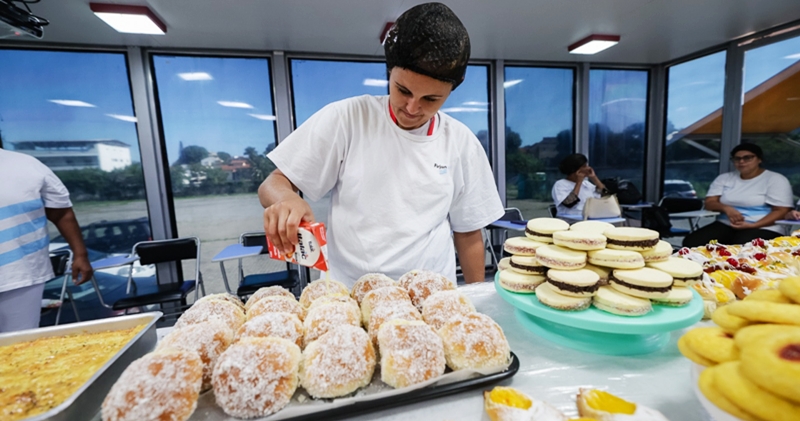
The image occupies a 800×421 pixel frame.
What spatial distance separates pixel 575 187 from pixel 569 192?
0.33ft

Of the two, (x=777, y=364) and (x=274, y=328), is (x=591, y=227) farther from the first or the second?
(x=274, y=328)

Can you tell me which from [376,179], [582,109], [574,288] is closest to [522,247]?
[574,288]

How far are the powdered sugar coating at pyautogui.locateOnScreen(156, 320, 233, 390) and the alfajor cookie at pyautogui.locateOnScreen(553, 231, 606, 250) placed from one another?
89cm

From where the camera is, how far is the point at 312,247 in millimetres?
981

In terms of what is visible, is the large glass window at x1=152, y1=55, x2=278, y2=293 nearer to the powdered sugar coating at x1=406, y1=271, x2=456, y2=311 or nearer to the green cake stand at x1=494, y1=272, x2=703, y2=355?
the powdered sugar coating at x1=406, y1=271, x2=456, y2=311

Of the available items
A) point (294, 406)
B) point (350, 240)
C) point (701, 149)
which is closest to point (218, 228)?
point (350, 240)

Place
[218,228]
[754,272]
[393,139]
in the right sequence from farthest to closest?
1. [218,228]
2. [393,139]
3. [754,272]

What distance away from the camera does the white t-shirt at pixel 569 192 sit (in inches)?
182

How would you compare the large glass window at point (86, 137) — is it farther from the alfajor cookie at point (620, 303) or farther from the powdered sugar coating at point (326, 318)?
the alfajor cookie at point (620, 303)

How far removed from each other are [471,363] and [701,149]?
631 centimetres

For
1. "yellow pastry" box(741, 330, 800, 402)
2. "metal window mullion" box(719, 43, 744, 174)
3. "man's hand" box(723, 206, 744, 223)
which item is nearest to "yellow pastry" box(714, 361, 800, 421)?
"yellow pastry" box(741, 330, 800, 402)

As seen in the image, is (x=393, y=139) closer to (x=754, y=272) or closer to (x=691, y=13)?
(x=754, y=272)

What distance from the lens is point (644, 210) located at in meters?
4.82

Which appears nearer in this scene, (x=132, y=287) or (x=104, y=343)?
(x=104, y=343)
